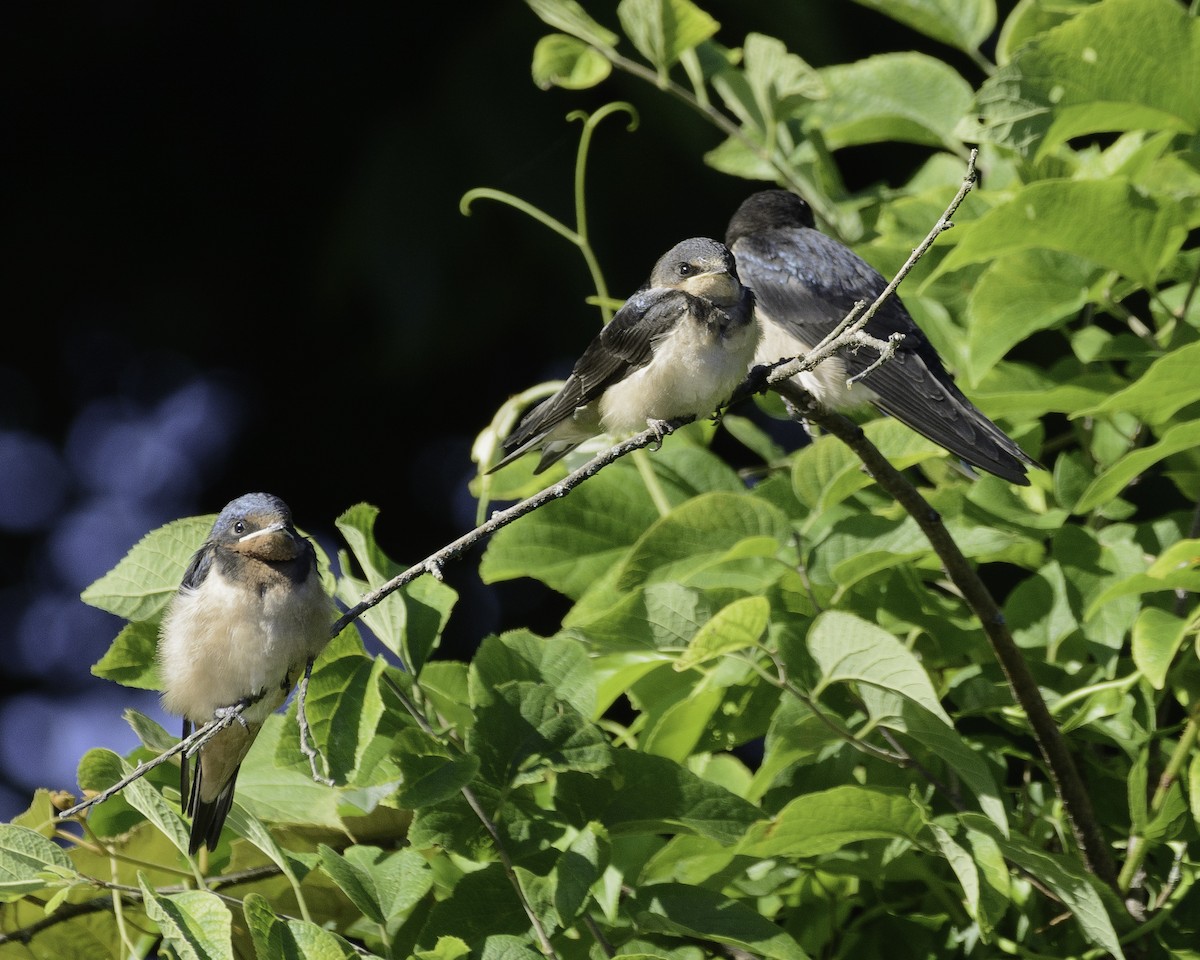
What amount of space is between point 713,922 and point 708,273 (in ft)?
4.25

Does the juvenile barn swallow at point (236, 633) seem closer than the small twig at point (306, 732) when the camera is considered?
No

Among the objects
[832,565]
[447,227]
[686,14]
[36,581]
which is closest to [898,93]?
[686,14]

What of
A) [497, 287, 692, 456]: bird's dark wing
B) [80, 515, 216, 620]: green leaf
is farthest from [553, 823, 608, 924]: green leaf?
[497, 287, 692, 456]: bird's dark wing

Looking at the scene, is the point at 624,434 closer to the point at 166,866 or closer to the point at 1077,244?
the point at 1077,244

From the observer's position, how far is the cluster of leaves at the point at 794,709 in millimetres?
1762

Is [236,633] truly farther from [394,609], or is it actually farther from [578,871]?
[578,871]

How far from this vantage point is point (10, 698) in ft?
17.1

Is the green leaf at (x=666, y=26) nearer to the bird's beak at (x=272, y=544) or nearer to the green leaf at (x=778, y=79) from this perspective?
the green leaf at (x=778, y=79)

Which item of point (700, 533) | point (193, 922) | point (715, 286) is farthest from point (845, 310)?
point (193, 922)

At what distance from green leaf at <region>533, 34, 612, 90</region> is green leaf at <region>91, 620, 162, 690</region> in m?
1.31

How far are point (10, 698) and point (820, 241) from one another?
3414 mm

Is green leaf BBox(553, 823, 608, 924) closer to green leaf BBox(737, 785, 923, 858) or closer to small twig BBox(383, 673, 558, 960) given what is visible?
small twig BBox(383, 673, 558, 960)

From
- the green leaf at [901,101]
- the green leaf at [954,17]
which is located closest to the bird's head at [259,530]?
the green leaf at [901,101]

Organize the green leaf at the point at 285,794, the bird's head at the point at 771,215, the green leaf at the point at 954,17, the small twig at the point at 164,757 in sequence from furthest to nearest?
the bird's head at the point at 771,215
the green leaf at the point at 954,17
the green leaf at the point at 285,794
the small twig at the point at 164,757
